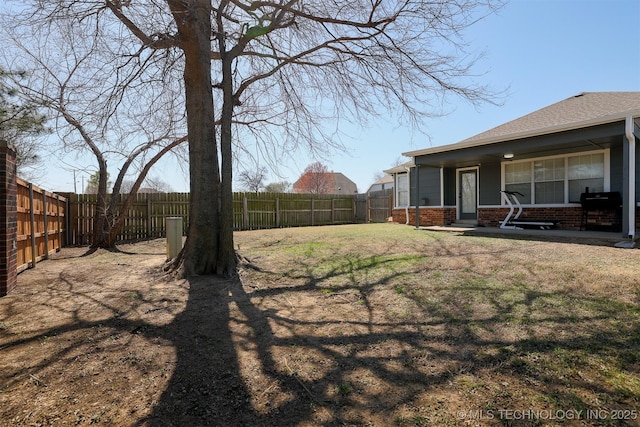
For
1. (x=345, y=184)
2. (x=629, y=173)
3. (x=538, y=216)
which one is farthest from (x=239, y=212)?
(x=345, y=184)

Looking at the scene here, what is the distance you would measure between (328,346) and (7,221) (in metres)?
4.76

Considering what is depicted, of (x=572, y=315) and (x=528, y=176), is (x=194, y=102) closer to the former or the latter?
(x=572, y=315)

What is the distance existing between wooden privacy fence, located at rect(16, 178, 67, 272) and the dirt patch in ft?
2.24

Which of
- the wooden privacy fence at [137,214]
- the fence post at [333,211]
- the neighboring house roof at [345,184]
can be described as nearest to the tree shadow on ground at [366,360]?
the wooden privacy fence at [137,214]

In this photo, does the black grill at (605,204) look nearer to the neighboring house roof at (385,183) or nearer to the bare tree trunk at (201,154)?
the bare tree trunk at (201,154)

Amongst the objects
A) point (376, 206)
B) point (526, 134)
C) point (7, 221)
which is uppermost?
point (526, 134)

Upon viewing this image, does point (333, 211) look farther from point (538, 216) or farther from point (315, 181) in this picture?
point (315, 181)

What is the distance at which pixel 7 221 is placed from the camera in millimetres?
4625

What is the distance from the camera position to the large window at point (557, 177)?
9.25 meters

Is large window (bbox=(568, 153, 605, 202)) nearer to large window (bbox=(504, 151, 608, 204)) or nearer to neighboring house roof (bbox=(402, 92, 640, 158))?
large window (bbox=(504, 151, 608, 204))

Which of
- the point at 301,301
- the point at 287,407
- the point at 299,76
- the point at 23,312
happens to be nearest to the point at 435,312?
the point at 301,301

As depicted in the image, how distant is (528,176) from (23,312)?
12.4 meters

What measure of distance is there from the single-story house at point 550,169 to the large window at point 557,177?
0.02 metres

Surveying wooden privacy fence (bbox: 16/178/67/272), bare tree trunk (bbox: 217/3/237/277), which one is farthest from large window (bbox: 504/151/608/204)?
wooden privacy fence (bbox: 16/178/67/272)
